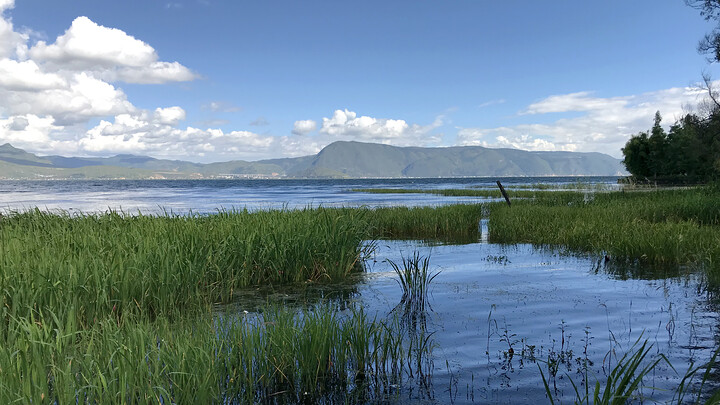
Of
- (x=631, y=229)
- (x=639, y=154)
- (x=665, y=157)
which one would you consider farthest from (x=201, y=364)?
(x=639, y=154)

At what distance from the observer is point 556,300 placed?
11703 mm

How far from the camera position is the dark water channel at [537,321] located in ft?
22.5

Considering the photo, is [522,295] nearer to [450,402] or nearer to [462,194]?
[450,402]

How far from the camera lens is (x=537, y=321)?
32.5 ft

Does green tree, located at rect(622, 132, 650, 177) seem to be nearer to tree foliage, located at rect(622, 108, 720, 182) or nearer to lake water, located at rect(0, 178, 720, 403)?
tree foliage, located at rect(622, 108, 720, 182)

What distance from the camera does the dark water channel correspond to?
22.5 ft

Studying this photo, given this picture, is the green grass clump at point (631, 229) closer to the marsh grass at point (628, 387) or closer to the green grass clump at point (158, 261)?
the marsh grass at point (628, 387)

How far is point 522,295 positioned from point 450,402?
6.78 m

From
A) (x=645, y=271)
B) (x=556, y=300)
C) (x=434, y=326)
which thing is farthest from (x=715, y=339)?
(x=645, y=271)

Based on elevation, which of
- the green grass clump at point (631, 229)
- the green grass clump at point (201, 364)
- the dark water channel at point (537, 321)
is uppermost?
the green grass clump at point (631, 229)

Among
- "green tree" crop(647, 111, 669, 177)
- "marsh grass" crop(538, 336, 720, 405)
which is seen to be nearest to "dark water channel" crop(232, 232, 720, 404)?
"marsh grass" crop(538, 336, 720, 405)

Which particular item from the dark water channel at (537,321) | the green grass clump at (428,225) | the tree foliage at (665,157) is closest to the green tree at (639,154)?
the tree foliage at (665,157)

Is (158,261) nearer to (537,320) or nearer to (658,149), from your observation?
(537,320)

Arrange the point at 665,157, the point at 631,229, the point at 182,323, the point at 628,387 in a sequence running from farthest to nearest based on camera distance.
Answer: the point at 665,157 → the point at 631,229 → the point at 182,323 → the point at 628,387
